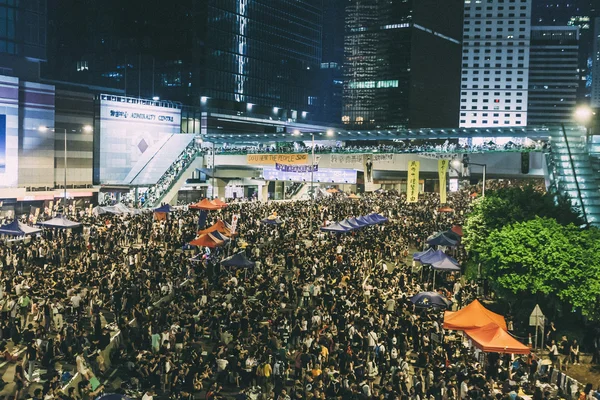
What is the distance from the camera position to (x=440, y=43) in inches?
6850

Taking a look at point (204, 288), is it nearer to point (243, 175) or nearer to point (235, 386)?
point (235, 386)

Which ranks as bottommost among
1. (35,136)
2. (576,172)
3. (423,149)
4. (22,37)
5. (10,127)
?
(576,172)

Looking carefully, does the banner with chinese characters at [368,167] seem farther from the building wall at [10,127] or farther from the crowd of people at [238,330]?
the building wall at [10,127]

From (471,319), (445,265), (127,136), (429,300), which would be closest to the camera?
(471,319)

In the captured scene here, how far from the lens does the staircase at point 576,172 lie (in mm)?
27922

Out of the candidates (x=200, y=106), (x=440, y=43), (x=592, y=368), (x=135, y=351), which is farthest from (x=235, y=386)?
(x=440, y=43)

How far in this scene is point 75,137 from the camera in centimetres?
6353

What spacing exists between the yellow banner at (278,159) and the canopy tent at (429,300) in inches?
1227

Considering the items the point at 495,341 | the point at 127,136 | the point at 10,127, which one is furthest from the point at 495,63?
the point at 495,341

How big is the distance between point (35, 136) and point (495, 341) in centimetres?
5273

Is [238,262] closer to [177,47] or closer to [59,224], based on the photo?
[59,224]

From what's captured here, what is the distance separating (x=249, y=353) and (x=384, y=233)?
22734mm

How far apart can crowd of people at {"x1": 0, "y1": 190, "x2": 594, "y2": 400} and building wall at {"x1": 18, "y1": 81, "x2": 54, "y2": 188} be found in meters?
29.3

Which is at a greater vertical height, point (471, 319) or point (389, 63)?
point (389, 63)
